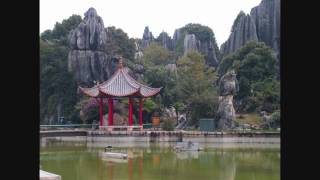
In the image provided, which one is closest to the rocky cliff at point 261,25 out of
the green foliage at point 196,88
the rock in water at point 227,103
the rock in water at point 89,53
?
the green foliage at point 196,88

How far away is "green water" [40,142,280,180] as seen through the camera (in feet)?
56.2

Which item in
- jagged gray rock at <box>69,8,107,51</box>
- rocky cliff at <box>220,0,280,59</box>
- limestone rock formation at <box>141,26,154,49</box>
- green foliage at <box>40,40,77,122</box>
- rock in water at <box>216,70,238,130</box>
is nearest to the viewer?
rock in water at <box>216,70,238,130</box>

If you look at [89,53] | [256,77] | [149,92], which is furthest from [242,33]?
[149,92]

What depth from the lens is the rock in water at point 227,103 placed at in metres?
35.9

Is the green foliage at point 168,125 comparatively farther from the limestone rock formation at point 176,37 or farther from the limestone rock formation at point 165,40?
the limestone rock formation at point 176,37

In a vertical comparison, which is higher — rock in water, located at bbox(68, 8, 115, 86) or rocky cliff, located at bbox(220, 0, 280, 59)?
rocky cliff, located at bbox(220, 0, 280, 59)

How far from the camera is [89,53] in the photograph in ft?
143

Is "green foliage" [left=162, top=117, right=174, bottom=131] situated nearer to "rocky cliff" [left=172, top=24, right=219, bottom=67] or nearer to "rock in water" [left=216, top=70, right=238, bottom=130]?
"rock in water" [left=216, top=70, right=238, bottom=130]

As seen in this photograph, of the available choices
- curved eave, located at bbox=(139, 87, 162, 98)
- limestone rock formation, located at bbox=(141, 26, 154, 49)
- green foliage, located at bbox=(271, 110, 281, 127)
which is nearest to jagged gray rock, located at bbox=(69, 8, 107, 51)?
curved eave, located at bbox=(139, 87, 162, 98)

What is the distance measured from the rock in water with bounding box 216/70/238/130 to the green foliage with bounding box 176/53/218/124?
2.17 feet

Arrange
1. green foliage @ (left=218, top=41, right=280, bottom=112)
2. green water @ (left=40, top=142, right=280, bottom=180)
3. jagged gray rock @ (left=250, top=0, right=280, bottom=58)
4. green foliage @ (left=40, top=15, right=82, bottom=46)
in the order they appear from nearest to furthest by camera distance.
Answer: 1. green water @ (left=40, top=142, right=280, bottom=180)
2. green foliage @ (left=218, top=41, right=280, bottom=112)
3. jagged gray rock @ (left=250, top=0, right=280, bottom=58)
4. green foliage @ (left=40, top=15, right=82, bottom=46)

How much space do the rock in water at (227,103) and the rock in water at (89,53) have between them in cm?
1042

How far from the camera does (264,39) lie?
1997 inches
